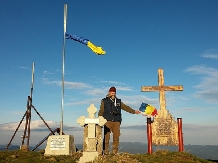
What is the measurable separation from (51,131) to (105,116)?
9361mm

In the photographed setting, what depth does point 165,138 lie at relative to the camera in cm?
1526

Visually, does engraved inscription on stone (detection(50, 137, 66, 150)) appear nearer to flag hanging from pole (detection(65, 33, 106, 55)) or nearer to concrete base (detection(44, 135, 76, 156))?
concrete base (detection(44, 135, 76, 156))

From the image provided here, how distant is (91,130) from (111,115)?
122cm

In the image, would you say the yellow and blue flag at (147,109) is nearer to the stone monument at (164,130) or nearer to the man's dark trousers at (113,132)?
the man's dark trousers at (113,132)

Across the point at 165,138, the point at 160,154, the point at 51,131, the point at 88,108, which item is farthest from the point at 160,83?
the point at 51,131

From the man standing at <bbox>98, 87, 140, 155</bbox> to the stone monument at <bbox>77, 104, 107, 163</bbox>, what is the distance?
0.63 meters

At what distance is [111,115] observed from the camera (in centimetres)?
1088

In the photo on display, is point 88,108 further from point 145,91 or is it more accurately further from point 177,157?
point 145,91

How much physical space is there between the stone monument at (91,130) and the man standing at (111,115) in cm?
63

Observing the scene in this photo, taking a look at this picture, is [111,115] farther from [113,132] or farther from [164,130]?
[164,130]

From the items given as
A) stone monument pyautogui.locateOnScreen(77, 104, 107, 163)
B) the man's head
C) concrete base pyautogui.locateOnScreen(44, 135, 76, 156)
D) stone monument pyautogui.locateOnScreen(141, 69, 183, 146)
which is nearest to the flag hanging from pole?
the man's head

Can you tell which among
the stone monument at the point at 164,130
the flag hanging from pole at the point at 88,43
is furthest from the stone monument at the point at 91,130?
the stone monument at the point at 164,130

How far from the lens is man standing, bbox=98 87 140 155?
10.9 metres

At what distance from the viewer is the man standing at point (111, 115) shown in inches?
427
